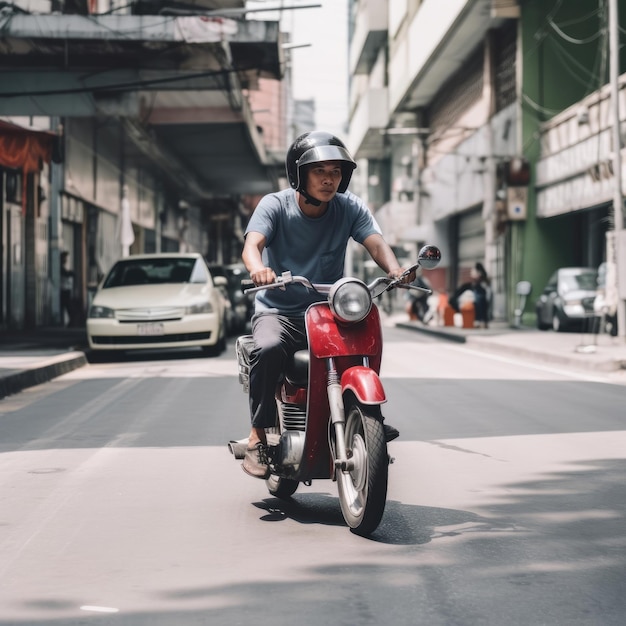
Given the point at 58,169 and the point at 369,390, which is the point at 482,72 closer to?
the point at 58,169

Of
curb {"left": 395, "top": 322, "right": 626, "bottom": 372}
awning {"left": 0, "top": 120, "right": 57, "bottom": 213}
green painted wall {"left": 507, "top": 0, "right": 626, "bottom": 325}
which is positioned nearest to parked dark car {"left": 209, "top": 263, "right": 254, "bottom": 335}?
curb {"left": 395, "top": 322, "right": 626, "bottom": 372}

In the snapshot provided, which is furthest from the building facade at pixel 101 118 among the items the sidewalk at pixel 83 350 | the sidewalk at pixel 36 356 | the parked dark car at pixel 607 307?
the parked dark car at pixel 607 307

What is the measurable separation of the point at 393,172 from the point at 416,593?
63.1 meters

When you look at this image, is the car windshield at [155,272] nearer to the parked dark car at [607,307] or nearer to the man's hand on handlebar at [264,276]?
the parked dark car at [607,307]

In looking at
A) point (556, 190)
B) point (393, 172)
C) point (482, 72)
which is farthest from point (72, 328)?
point (393, 172)

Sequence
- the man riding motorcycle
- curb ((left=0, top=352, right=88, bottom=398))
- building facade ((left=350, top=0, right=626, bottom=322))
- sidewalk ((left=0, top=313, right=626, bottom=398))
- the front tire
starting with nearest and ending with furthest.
→ the front tire
the man riding motorcycle
curb ((left=0, top=352, right=88, bottom=398))
sidewalk ((left=0, top=313, right=626, bottom=398))
building facade ((left=350, top=0, right=626, bottom=322))

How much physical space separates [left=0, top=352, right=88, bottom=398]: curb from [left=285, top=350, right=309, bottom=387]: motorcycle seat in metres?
7.19

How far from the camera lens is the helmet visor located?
17.5 ft

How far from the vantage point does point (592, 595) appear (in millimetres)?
4078

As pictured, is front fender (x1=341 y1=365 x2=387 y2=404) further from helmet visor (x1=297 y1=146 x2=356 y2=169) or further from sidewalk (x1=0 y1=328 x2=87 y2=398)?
sidewalk (x1=0 y1=328 x2=87 y2=398)

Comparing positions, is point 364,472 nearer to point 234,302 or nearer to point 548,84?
point 234,302

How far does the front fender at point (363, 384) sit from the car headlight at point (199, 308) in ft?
39.4

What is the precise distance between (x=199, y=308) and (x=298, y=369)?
38.9 feet

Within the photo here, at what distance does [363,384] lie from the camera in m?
4.93
